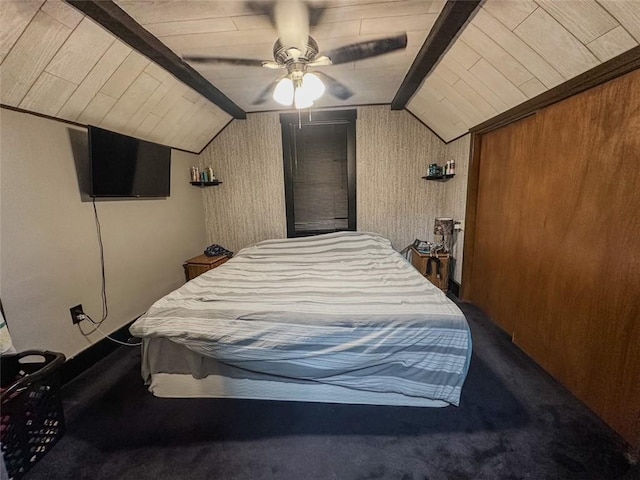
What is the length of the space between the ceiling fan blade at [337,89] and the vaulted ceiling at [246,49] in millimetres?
89

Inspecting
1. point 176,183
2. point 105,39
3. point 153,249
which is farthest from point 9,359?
point 176,183

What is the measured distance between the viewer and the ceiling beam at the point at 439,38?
152 cm

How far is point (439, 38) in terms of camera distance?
5.94ft

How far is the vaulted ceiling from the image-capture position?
4.50 feet

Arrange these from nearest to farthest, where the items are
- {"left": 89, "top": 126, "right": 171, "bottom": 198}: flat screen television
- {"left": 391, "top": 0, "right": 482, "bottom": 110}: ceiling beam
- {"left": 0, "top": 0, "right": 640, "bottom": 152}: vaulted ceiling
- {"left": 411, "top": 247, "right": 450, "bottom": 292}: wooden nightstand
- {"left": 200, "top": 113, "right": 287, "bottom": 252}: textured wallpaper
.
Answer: {"left": 0, "top": 0, "right": 640, "bottom": 152}: vaulted ceiling, {"left": 391, "top": 0, "right": 482, "bottom": 110}: ceiling beam, {"left": 89, "top": 126, "right": 171, "bottom": 198}: flat screen television, {"left": 411, "top": 247, "right": 450, "bottom": 292}: wooden nightstand, {"left": 200, "top": 113, "right": 287, "bottom": 252}: textured wallpaper

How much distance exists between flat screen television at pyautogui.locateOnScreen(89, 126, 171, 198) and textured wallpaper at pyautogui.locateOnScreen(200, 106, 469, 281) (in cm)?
93

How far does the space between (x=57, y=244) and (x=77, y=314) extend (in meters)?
0.57

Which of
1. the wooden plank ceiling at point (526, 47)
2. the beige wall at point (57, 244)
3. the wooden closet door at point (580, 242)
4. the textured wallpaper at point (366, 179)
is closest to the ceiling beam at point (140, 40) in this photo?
the beige wall at point (57, 244)

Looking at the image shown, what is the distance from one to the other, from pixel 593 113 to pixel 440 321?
1508mm

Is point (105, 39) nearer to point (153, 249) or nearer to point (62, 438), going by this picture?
point (153, 249)

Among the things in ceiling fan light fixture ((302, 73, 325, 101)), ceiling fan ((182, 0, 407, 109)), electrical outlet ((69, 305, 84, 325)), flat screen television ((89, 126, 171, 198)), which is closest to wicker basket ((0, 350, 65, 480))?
electrical outlet ((69, 305, 84, 325))

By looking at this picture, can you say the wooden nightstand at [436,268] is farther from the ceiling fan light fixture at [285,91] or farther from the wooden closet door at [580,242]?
the ceiling fan light fixture at [285,91]

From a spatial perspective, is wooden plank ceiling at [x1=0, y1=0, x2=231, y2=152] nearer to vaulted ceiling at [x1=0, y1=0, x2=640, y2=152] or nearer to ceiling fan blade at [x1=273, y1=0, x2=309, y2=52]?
vaulted ceiling at [x1=0, y1=0, x2=640, y2=152]

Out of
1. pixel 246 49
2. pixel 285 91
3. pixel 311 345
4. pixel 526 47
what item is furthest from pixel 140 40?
pixel 526 47
